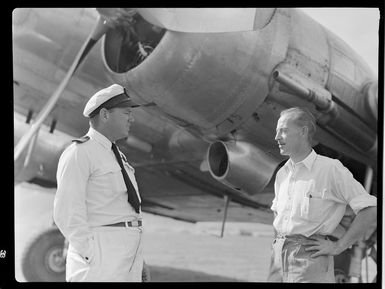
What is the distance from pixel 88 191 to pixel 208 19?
6.82 feet

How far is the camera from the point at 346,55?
4832 mm

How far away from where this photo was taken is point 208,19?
12.4 feet

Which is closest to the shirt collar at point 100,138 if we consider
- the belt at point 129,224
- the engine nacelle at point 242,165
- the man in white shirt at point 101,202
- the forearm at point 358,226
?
the man in white shirt at point 101,202

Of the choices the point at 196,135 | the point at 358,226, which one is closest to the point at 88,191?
the point at 358,226

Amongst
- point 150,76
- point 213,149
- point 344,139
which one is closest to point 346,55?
point 344,139

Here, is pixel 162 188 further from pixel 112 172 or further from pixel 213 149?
pixel 112 172

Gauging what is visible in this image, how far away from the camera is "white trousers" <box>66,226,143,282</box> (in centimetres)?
204

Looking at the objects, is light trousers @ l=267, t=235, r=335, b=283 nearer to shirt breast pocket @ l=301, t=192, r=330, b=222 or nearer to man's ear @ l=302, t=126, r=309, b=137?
shirt breast pocket @ l=301, t=192, r=330, b=222

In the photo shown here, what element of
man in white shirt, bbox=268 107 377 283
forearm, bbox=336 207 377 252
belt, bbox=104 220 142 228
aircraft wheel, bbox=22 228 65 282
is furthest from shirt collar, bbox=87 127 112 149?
aircraft wheel, bbox=22 228 65 282

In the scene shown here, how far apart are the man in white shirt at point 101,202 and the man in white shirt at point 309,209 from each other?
0.64 m

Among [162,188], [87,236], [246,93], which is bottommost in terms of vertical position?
[162,188]

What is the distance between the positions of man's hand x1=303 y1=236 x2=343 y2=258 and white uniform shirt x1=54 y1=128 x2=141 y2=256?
0.77 meters

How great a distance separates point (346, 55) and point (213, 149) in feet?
5.55

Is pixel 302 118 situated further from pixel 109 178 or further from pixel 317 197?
pixel 109 178
